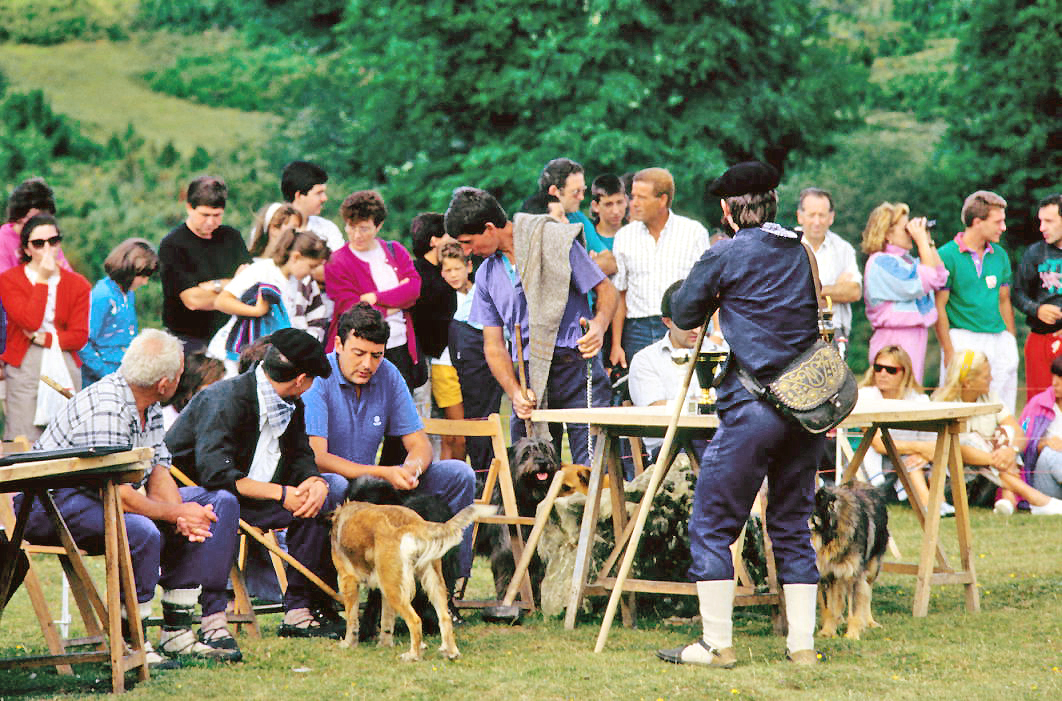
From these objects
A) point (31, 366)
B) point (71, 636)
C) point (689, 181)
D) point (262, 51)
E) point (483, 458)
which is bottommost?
point (71, 636)

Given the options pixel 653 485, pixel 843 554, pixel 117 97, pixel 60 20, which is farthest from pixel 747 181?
pixel 60 20

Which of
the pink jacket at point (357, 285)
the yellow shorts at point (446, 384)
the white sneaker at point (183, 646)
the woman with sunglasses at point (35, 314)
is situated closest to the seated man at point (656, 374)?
the yellow shorts at point (446, 384)

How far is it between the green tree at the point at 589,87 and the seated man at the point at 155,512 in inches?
503

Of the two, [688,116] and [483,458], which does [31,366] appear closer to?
[483,458]

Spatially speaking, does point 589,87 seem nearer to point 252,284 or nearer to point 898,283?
point 898,283

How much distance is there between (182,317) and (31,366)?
1.03 metres

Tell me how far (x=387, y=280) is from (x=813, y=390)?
3.81 m

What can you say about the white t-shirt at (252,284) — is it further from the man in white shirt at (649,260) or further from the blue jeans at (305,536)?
the man in white shirt at (649,260)

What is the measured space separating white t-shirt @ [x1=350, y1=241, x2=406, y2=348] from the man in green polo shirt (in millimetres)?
4339

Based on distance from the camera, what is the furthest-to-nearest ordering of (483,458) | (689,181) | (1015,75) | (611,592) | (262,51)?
(262,51), (689,181), (1015,75), (483,458), (611,592)

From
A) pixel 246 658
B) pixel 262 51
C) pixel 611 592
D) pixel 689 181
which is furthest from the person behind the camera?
pixel 262 51

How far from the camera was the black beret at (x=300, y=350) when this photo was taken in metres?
5.80

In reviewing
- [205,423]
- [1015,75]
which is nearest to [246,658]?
[205,423]

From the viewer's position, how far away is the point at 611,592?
20.4 ft
